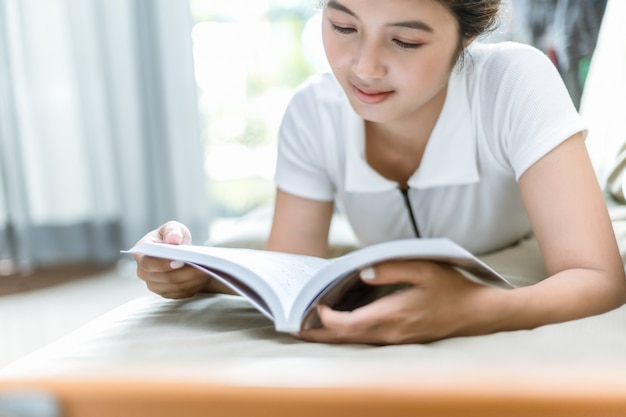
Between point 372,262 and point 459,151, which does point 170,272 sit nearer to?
point 372,262

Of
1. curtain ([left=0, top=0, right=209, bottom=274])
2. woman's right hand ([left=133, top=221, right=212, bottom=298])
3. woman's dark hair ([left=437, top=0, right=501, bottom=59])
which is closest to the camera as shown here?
woman's right hand ([left=133, top=221, right=212, bottom=298])

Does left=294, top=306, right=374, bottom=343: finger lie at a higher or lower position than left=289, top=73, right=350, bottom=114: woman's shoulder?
lower

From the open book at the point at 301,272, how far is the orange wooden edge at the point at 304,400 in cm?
33

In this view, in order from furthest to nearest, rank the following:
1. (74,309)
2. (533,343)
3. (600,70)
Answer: (74,309) < (600,70) < (533,343)

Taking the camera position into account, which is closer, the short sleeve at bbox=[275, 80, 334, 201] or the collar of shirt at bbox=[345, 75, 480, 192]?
the collar of shirt at bbox=[345, 75, 480, 192]

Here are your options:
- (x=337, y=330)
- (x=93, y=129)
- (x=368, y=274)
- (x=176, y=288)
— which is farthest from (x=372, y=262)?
(x=93, y=129)

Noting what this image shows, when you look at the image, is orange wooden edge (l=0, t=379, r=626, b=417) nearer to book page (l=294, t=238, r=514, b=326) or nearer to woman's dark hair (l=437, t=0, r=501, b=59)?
book page (l=294, t=238, r=514, b=326)

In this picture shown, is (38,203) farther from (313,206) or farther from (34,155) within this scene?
(313,206)

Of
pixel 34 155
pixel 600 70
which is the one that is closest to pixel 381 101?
pixel 600 70

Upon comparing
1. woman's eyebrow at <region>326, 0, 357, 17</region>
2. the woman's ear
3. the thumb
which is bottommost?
the thumb

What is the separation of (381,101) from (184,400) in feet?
2.60

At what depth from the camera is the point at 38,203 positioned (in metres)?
3.10

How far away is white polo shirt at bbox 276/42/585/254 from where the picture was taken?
3.82 feet

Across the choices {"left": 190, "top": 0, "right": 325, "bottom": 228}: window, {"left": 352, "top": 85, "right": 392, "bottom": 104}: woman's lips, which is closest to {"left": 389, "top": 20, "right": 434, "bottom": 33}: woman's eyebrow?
{"left": 352, "top": 85, "right": 392, "bottom": 104}: woman's lips
